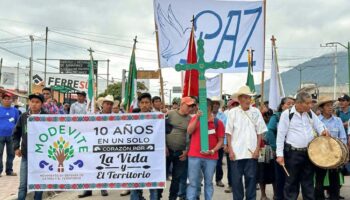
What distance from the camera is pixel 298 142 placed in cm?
662

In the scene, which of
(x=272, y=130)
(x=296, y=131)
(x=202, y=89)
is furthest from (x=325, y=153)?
(x=202, y=89)

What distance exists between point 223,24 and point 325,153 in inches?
141

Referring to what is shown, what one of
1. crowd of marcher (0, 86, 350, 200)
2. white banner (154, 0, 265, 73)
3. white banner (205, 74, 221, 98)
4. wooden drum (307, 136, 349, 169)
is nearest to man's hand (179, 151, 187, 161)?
crowd of marcher (0, 86, 350, 200)

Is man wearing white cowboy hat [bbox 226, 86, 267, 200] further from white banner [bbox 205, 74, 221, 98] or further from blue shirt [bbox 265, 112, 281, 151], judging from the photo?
white banner [bbox 205, 74, 221, 98]

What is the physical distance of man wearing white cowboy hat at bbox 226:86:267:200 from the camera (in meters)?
6.62

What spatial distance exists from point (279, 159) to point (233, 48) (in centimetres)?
309

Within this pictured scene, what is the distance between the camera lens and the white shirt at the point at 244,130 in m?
6.62

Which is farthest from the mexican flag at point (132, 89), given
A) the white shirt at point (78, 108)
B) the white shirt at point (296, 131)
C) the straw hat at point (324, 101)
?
the straw hat at point (324, 101)

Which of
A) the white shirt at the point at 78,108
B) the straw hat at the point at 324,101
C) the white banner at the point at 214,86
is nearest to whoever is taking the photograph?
the straw hat at the point at 324,101

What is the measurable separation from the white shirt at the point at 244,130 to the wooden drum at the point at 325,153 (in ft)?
2.53

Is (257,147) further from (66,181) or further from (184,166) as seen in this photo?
(66,181)

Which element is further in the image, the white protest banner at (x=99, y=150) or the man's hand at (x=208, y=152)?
the white protest banner at (x=99, y=150)

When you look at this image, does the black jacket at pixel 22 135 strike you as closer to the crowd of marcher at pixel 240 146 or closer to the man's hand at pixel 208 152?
the crowd of marcher at pixel 240 146

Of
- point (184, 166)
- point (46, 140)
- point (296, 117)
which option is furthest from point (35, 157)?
point (296, 117)
